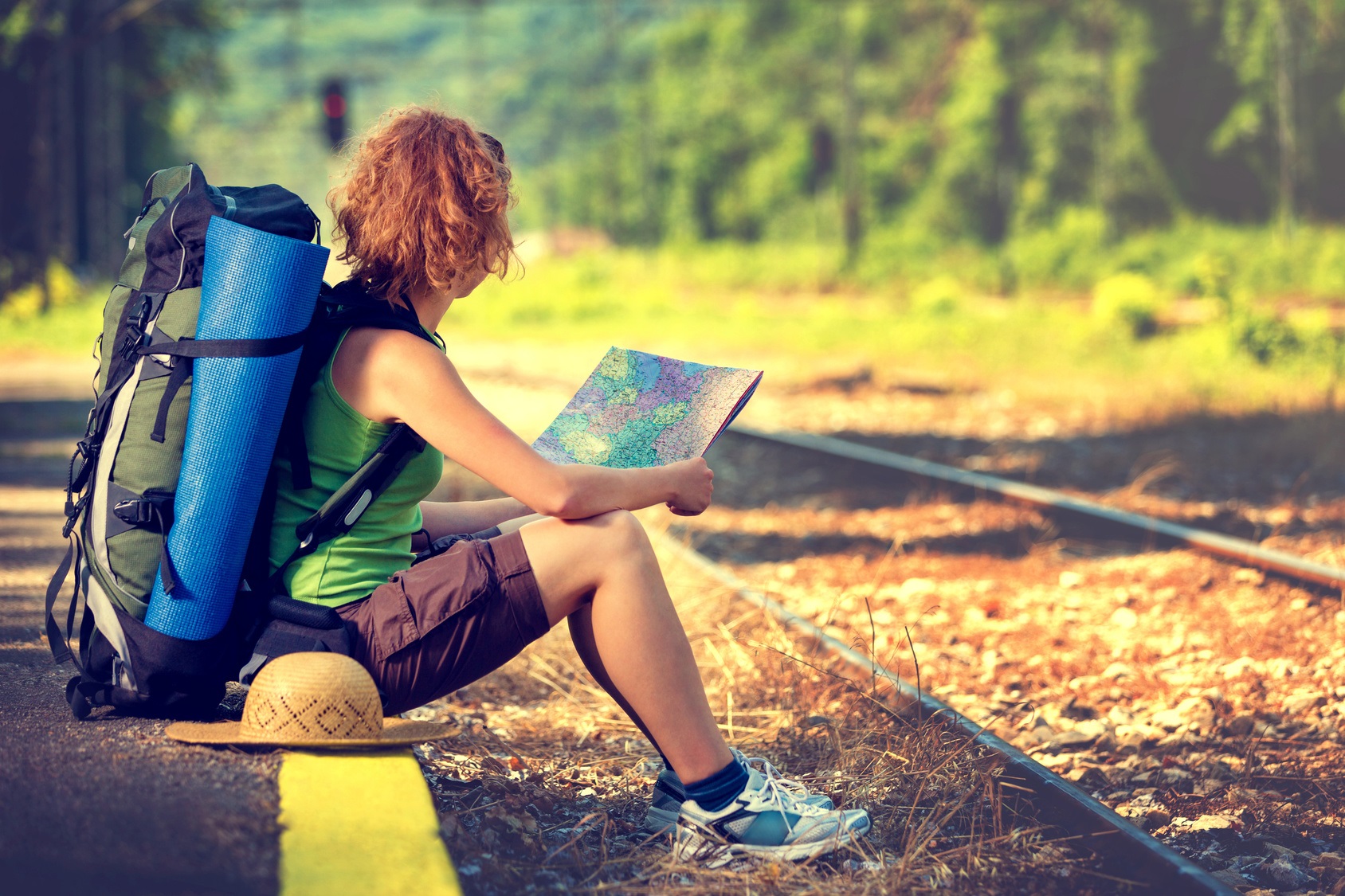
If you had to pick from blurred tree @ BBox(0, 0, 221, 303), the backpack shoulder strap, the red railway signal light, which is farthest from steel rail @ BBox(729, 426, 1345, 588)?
blurred tree @ BBox(0, 0, 221, 303)

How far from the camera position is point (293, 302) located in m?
2.53

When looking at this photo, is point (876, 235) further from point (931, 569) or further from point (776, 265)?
point (931, 569)

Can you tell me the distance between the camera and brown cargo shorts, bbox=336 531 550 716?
2.63 metres

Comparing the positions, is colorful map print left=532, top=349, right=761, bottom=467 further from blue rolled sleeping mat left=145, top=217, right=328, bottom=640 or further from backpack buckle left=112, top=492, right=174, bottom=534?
backpack buckle left=112, top=492, right=174, bottom=534

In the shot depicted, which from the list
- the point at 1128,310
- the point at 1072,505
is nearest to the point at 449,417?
the point at 1072,505

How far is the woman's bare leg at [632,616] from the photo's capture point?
266cm

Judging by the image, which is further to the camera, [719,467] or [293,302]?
[719,467]

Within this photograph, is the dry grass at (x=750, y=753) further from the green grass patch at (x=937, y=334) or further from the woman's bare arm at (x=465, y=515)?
the green grass patch at (x=937, y=334)

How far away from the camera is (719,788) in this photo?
2.73m

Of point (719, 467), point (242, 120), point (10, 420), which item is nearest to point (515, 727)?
point (719, 467)

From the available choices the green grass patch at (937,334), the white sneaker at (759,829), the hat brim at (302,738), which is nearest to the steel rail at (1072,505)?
the green grass patch at (937,334)

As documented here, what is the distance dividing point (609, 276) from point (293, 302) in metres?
33.8

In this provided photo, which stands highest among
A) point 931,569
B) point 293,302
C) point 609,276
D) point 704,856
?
point 293,302

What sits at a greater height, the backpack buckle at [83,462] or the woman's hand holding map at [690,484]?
the backpack buckle at [83,462]
